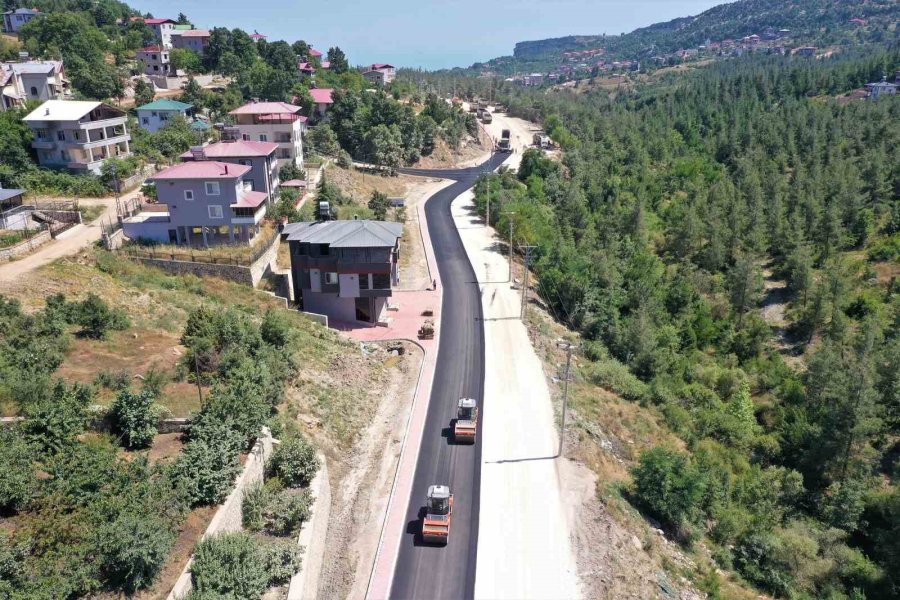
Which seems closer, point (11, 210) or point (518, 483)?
point (518, 483)

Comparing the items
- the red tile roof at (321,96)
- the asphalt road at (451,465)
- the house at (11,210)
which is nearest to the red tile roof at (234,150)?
the house at (11,210)

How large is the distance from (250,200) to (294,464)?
32.9 meters

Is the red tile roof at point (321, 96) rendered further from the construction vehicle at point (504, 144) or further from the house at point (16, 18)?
the house at point (16, 18)

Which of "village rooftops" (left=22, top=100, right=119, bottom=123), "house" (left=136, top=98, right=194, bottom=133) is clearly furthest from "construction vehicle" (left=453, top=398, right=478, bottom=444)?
"house" (left=136, top=98, right=194, bottom=133)

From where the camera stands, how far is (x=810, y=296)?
70.6 m

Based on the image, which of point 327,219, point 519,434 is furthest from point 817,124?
point 519,434

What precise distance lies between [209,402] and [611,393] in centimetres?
2945

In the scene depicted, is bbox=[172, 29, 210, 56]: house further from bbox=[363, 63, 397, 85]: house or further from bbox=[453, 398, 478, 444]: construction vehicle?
bbox=[453, 398, 478, 444]: construction vehicle

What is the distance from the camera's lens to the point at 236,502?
28.0 meters

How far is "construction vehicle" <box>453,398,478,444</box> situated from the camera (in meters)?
37.7

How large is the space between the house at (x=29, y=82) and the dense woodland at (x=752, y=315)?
62.4 meters

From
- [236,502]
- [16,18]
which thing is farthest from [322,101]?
[236,502]

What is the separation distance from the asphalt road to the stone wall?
33358 millimetres

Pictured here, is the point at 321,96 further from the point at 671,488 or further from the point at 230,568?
the point at 230,568
